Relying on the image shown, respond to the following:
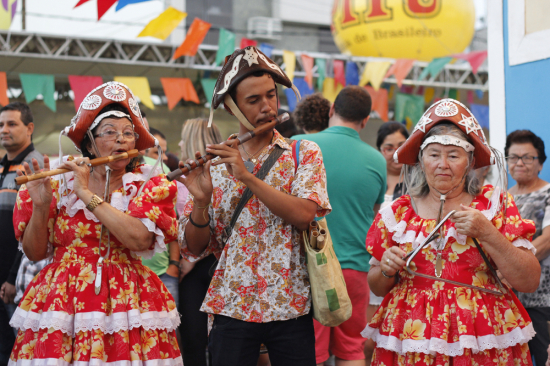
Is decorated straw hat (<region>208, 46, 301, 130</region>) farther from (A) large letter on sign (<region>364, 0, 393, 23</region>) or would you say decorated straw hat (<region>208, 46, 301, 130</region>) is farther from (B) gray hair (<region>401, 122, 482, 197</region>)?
(A) large letter on sign (<region>364, 0, 393, 23</region>)

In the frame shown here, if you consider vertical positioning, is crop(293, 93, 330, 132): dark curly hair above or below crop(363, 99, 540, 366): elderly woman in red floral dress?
above

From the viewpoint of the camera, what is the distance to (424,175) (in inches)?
101

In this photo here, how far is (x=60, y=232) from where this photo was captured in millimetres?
2598

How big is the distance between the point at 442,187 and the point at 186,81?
7.07 meters

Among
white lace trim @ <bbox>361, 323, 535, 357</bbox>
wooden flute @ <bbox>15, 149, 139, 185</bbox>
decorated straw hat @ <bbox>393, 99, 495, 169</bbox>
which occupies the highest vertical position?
decorated straw hat @ <bbox>393, 99, 495, 169</bbox>

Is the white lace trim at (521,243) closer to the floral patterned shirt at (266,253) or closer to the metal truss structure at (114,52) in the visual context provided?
the floral patterned shirt at (266,253)

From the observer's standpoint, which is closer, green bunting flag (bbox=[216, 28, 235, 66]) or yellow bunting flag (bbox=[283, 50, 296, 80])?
green bunting flag (bbox=[216, 28, 235, 66])

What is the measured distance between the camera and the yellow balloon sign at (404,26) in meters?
8.65

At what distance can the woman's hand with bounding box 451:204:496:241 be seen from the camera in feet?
7.29

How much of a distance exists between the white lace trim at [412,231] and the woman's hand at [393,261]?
0.10m

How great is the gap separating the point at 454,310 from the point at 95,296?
1558 millimetres

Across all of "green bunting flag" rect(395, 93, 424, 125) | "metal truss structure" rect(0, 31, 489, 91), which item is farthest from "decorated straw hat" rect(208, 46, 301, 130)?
"green bunting flag" rect(395, 93, 424, 125)

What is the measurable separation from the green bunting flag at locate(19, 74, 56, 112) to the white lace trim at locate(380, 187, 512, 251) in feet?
22.4

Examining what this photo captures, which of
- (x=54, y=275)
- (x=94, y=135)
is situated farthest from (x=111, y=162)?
(x=54, y=275)
